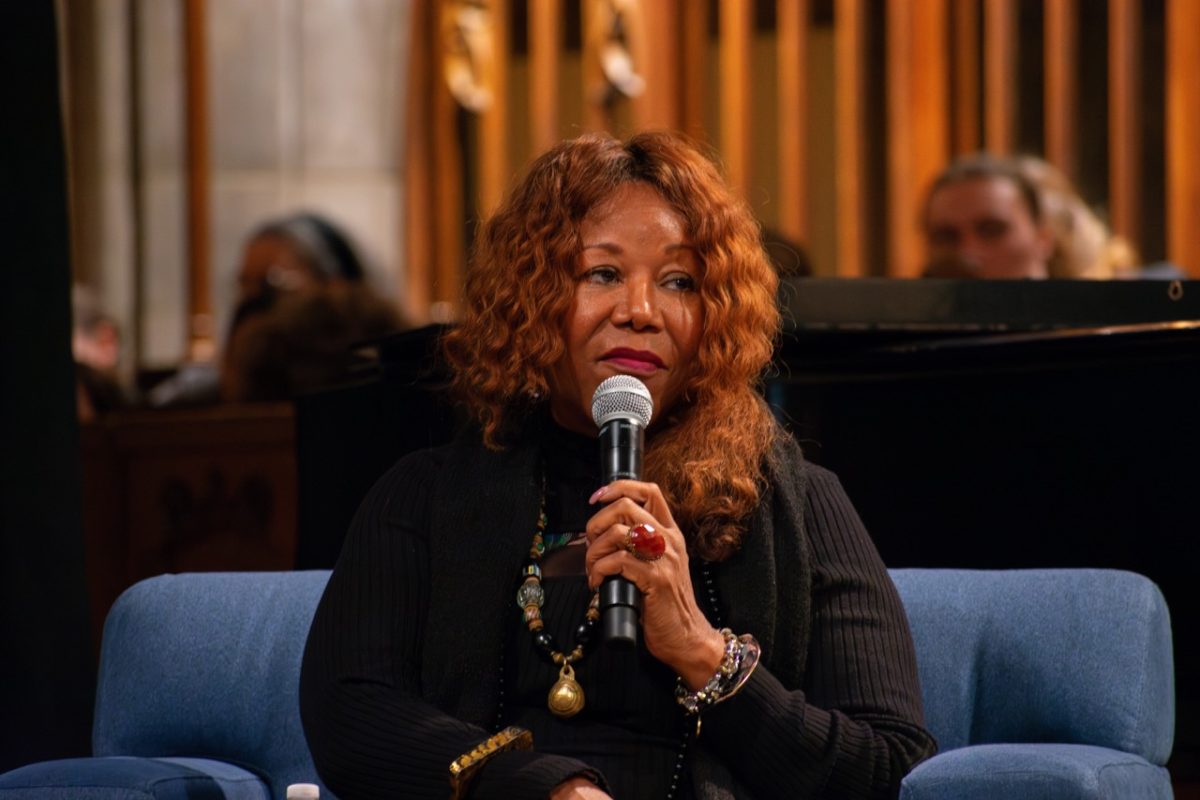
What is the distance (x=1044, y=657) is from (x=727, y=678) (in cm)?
54

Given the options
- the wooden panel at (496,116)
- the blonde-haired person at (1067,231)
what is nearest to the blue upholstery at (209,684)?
the blonde-haired person at (1067,231)

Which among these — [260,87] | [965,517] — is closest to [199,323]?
[260,87]

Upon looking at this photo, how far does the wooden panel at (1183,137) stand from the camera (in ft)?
19.9

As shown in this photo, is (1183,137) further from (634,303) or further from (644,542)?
(644,542)

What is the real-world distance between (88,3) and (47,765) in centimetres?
537

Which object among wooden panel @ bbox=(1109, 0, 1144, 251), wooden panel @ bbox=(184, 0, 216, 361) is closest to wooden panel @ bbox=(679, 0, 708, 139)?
wooden panel @ bbox=(1109, 0, 1144, 251)

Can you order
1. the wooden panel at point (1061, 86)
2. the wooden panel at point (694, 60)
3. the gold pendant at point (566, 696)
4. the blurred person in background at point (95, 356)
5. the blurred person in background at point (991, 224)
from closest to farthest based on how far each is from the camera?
the gold pendant at point (566, 696), the blurred person in background at point (991, 224), the blurred person in background at point (95, 356), the wooden panel at point (1061, 86), the wooden panel at point (694, 60)

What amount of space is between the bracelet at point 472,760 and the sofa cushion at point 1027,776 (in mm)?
441

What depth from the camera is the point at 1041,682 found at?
245 centimetres

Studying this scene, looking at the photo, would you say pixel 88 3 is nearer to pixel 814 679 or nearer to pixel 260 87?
pixel 260 87

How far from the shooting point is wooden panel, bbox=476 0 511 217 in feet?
23.6

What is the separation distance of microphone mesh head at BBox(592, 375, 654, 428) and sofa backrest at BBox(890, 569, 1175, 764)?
0.65 metres

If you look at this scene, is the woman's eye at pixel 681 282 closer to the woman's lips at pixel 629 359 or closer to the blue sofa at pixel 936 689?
the woman's lips at pixel 629 359

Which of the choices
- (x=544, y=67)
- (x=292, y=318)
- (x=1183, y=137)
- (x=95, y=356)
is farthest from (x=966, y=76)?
(x=95, y=356)
